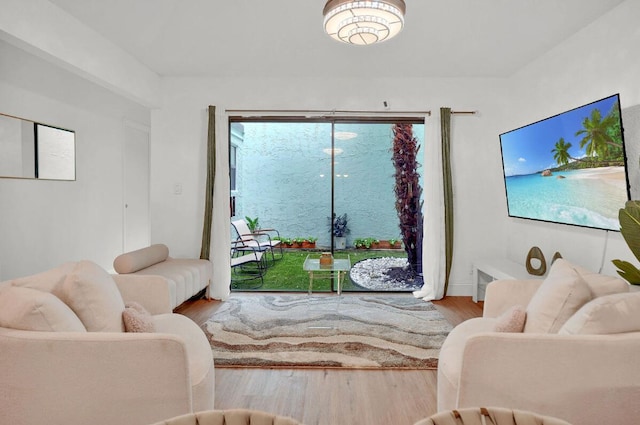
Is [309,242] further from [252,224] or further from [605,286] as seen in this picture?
[605,286]

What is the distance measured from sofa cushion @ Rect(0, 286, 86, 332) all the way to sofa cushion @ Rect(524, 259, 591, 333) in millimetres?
2093

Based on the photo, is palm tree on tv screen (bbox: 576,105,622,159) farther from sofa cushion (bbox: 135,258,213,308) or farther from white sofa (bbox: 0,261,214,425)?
sofa cushion (bbox: 135,258,213,308)

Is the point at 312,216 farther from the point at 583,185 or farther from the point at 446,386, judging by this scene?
the point at 446,386

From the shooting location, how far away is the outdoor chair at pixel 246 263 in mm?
5016

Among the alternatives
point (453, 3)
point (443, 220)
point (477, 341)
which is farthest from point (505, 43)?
point (477, 341)

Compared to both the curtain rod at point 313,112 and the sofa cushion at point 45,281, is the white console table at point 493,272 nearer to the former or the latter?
the curtain rod at point 313,112

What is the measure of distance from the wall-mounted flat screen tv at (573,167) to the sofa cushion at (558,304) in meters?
1.23

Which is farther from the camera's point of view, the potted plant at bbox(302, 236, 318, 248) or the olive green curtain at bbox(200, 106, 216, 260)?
the potted plant at bbox(302, 236, 318, 248)

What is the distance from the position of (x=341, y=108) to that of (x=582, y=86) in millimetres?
2405

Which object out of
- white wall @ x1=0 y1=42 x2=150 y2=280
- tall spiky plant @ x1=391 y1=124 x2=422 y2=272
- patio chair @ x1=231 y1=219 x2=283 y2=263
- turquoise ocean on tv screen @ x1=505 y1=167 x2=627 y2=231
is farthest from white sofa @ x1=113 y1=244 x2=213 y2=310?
turquoise ocean on tv screen @ x1=505 y1=167 x2=627 y2=231

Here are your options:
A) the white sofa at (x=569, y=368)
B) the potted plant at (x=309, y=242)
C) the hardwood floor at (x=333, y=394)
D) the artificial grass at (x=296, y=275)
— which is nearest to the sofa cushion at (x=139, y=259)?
the artificial grass at (x=296, y=275)

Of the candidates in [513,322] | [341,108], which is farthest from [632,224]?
[341,108]

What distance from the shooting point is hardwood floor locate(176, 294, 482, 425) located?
7.15 ft

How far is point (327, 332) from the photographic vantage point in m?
3.41
